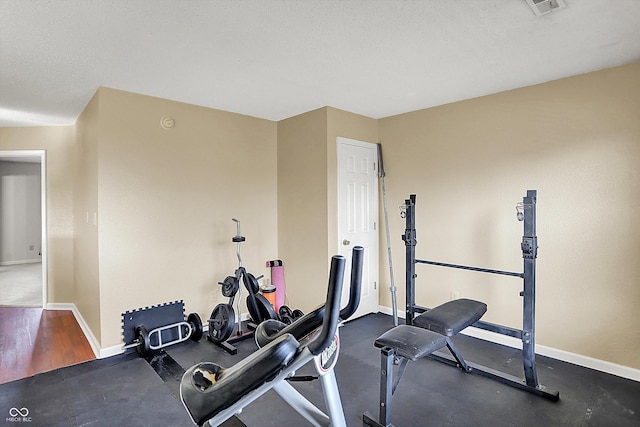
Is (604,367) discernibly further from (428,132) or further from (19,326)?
(19,326)

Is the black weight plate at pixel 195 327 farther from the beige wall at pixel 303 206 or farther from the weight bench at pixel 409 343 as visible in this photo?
the weight bench at pixel 409 343

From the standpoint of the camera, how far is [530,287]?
2568mm

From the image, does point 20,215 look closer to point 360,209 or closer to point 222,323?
point 222,323

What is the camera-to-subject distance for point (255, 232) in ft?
13.9

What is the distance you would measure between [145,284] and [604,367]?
4041 mm

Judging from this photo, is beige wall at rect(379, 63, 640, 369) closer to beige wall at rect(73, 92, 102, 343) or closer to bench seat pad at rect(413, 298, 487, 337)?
bench seat pad at rect(413, 298, 487, 337)

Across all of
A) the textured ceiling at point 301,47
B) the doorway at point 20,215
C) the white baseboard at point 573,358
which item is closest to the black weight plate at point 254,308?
the textured ceiling at point 301,47

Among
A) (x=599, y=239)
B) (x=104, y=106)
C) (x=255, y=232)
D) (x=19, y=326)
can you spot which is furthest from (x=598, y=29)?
(x=19, y=326)

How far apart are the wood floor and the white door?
2.69 m

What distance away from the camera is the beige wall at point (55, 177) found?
4691 millimetres

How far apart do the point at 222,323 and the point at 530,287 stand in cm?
265

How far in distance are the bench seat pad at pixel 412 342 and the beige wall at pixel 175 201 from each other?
7.61ft

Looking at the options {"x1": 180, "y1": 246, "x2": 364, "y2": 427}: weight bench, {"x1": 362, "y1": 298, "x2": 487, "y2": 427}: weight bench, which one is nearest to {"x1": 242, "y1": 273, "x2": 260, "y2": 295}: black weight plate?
{"x1": 362, "y1": 298, "x2": 487, "y2": 427}: weight bench

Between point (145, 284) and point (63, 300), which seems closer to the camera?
point (145, 284)
